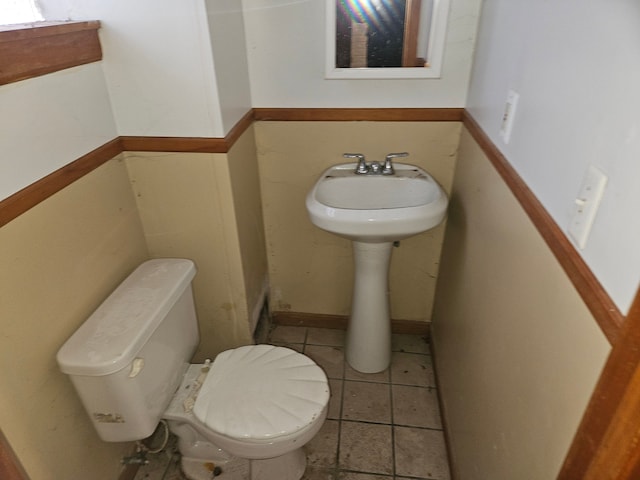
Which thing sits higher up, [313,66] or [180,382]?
[313,66]

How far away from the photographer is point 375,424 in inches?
63.8

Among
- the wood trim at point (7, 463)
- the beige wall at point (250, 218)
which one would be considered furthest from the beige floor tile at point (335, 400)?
the wood trim at point (7, 463)

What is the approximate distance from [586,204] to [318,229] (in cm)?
123

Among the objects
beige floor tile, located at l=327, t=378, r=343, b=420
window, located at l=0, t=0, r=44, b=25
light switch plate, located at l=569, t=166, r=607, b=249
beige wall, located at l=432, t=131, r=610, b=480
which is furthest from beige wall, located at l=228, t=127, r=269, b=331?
light switch plate, located at l=569, t=166, r=607, b=249

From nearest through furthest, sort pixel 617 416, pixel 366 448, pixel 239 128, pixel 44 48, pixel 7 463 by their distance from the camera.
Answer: pixel 617 416
pixel 7 463
pixel 44 48
pixel 239 128
pixel 366 448

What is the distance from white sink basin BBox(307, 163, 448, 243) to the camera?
1338 millimetres

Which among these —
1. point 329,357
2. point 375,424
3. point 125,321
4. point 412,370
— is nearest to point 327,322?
point 329,357

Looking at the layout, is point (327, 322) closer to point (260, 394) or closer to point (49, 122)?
point (260, 394)

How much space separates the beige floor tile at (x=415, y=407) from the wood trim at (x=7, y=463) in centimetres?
121

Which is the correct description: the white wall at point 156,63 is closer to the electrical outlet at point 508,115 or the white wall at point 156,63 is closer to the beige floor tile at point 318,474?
the electrical outlet at point 508,115

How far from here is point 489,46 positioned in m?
1.26

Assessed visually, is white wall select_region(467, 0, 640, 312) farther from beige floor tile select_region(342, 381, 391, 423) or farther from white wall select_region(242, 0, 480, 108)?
beige floor tile select_region(342, 381, 391, 423)

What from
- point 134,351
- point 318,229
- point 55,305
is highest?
point 55,305

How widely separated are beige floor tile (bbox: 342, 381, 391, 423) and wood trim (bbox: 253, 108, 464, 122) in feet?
3.53
